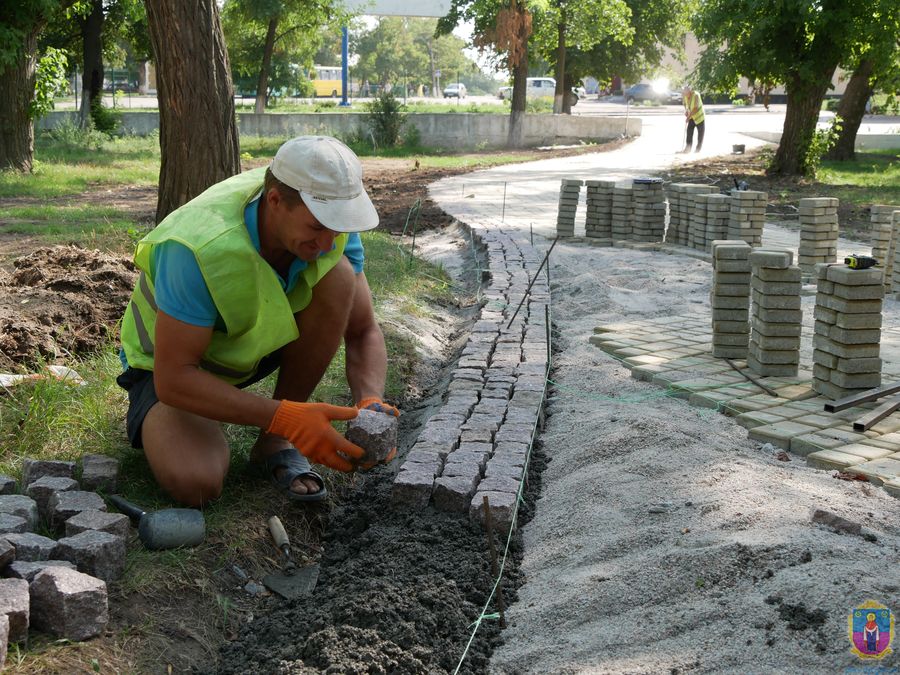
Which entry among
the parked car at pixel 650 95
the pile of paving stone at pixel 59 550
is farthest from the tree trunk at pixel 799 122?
the parked car at pixel 650 95

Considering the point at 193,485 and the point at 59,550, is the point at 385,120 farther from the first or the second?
the point at 59,550

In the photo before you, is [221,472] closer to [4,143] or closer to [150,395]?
[150,395]

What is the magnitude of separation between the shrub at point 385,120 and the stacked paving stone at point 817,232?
1632 cm

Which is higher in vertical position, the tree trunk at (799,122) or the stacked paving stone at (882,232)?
the tree trunk at (799,122)

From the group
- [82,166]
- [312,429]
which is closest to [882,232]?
[312,429]

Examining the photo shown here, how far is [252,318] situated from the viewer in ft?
10.6

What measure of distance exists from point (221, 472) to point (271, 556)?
1.21 ft

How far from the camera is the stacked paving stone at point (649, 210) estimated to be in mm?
9023

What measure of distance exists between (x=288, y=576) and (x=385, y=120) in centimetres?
2035

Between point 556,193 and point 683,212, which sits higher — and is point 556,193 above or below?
above

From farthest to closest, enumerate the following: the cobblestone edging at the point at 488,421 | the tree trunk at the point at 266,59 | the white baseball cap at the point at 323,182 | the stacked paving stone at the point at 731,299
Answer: the tree trunk at the point at 266,59, the stacked paving stone at the point at 731,299, the cobblestone edging at the point at 488,421, the white baseball cap at the point at 323,182

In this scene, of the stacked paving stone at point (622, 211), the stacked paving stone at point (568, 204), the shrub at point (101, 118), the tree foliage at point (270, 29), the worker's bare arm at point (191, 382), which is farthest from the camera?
the tree foliage at point (270, 29)

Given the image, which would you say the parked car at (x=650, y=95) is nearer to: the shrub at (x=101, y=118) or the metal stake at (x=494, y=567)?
the shrub at (x=101, y=118)

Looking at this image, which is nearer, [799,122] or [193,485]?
[193,485]
